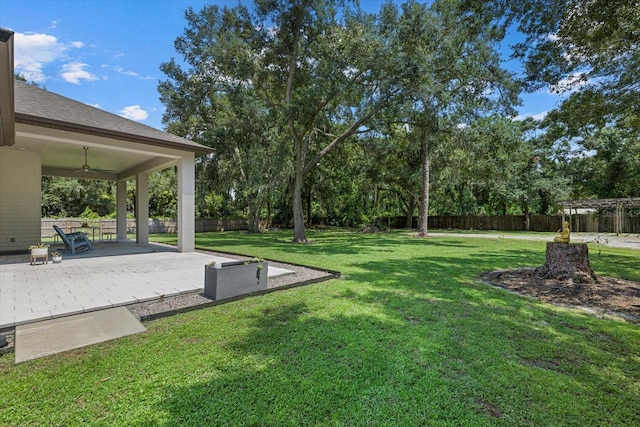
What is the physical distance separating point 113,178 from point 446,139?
16.9 m

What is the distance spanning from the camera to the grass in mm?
1839

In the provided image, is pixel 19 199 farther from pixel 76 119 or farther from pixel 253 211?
pixel 253 211

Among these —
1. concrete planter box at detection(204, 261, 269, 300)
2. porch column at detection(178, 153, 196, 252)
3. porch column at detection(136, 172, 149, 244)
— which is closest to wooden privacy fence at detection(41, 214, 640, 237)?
porch column at detection(136, 172, 149, 244)

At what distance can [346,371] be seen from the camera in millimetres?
2322

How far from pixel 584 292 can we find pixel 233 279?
5.31 meters

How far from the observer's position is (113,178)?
13008 mm

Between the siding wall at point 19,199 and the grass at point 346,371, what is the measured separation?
8.90 m

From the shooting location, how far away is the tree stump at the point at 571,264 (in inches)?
196

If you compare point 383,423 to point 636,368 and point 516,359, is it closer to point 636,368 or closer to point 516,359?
point 516,359

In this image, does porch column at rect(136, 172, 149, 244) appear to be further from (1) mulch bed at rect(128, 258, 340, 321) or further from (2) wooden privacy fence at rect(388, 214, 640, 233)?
(2) wooden privacy fence at rect(388, 214, 640, 233)

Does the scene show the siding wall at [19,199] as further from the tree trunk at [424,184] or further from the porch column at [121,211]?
the tree trunk at [424,184]

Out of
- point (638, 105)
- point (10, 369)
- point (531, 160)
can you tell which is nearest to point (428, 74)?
point (638, 105)

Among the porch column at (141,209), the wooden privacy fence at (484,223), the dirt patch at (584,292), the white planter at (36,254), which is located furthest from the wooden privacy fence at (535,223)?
the white planter at (36,254)

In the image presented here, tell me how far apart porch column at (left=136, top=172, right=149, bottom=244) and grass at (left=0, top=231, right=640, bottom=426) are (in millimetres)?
9571
